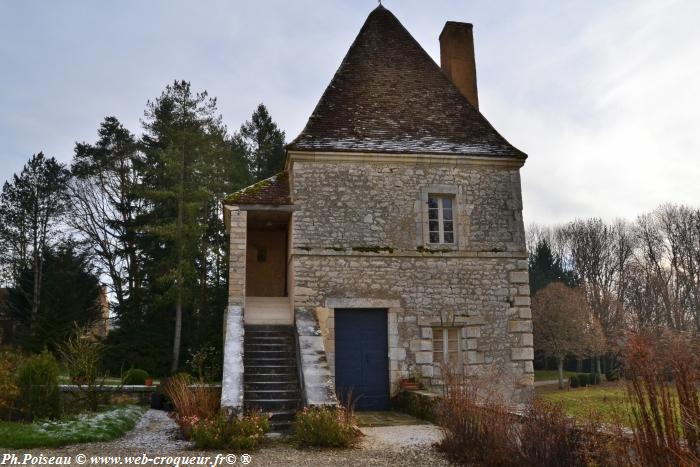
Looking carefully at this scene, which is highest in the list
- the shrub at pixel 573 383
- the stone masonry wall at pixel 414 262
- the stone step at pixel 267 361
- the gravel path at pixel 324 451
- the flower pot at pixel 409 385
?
the stone masonry wall at pixel 414 262

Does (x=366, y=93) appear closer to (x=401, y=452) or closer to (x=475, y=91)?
(x=475, y=91)

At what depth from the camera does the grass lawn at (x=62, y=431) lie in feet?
24.2

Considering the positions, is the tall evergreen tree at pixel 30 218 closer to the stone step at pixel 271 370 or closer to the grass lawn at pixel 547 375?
the stone step at pixel 271 370

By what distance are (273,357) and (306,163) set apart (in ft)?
13.1

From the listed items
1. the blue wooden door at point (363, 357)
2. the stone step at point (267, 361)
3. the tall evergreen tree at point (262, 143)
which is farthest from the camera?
the tall evergreen tree at point (262, 143)

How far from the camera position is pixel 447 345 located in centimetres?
1115

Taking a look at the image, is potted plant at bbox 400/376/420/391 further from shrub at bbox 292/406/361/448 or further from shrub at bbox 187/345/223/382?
shrub at bbox 187/345/223/382

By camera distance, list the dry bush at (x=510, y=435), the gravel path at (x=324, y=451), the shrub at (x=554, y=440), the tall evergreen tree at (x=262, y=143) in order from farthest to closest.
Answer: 1. the tall evergreen tree at (x=262, y=143)
2. the gravel path at (x=324, y=451)
3. the dry bush at (x=510, y=435)
4. the shrub at (x=554, y=440)

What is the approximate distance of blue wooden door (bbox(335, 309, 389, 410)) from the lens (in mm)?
10664

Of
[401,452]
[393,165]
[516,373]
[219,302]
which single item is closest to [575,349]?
[219,302]

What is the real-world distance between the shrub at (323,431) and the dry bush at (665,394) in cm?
393

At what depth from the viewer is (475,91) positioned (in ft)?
47.2

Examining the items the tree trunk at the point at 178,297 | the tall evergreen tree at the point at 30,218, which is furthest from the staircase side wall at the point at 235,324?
the tall evergreen tree at the point at 30,218

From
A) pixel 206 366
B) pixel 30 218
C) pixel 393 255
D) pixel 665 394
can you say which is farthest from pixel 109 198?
pixel 665 394
